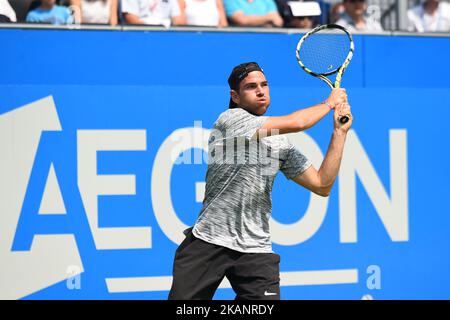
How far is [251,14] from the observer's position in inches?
280

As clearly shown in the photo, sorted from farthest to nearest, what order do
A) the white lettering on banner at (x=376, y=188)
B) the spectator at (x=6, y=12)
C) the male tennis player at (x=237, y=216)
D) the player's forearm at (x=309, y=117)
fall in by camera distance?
the white lettering on banner at (x=376, y=188) < the spectator at (x=6, y=12) < the male tennis player at (x=237, y=216) < the player's forearm at (x=309, y=117)

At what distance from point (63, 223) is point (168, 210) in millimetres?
781

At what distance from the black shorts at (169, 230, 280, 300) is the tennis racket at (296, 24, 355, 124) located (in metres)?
1.16

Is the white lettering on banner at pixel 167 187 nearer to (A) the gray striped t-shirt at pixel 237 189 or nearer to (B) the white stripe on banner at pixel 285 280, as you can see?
(B) the white stripe on banner at pixel 285 280

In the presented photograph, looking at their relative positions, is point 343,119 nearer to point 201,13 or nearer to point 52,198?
point 52,198

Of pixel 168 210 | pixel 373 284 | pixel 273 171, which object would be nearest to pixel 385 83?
pixel 373 284

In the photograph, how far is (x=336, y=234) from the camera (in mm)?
6441

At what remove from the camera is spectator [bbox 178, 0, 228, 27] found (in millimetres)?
6941

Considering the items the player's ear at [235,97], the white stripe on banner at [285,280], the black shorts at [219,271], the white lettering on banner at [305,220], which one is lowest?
the white stripe on banner at [285,280]

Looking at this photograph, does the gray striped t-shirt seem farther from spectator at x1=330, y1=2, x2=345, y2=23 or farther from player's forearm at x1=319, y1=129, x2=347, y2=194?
spectator at x1=330, y1=2, x2=345, y2=23

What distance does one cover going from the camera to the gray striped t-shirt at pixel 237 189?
4.46m

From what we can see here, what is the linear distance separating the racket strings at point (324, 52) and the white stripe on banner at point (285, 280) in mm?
2005

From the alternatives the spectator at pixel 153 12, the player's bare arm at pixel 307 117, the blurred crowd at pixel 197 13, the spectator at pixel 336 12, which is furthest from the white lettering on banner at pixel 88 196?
the player's bare arm at pixel 307 117

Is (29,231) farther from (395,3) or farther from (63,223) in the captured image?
(395,3)
